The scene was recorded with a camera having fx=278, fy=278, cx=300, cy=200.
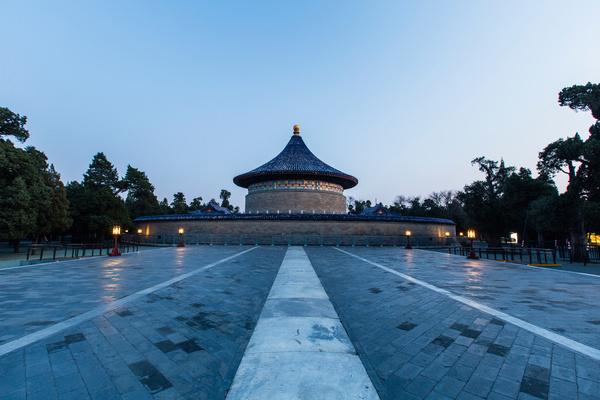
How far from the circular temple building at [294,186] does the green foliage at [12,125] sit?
23.2m

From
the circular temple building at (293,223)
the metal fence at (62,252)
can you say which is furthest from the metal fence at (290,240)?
the metal fence at (62,252)

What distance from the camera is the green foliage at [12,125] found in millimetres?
18453

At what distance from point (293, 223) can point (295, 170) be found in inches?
375

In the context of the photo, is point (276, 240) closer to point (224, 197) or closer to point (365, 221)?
point (365, 221)

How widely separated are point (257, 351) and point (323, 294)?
327 cm

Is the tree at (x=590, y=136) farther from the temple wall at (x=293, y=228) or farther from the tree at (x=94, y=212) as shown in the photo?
the tree at (x=94, y=212)

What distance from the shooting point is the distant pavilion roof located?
3791cm

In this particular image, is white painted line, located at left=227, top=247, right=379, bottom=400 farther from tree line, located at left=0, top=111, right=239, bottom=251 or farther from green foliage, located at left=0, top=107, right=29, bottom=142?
green foliage, located at left=0, top=107, right=29, bottom=142

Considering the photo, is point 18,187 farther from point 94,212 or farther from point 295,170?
point 295,170

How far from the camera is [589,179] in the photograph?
50.0 ft

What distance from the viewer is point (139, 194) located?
170 ft

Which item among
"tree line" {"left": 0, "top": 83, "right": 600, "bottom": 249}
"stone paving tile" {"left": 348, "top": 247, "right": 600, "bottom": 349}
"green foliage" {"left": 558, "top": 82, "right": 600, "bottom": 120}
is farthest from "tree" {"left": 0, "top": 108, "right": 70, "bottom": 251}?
"green foliage" {"left": 558, "top": 82, "right": 600, "bottom": 120}

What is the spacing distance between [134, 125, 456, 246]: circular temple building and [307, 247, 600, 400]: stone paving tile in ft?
81.0

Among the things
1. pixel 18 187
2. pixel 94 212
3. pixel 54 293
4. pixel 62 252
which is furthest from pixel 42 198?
pixel 54 293
